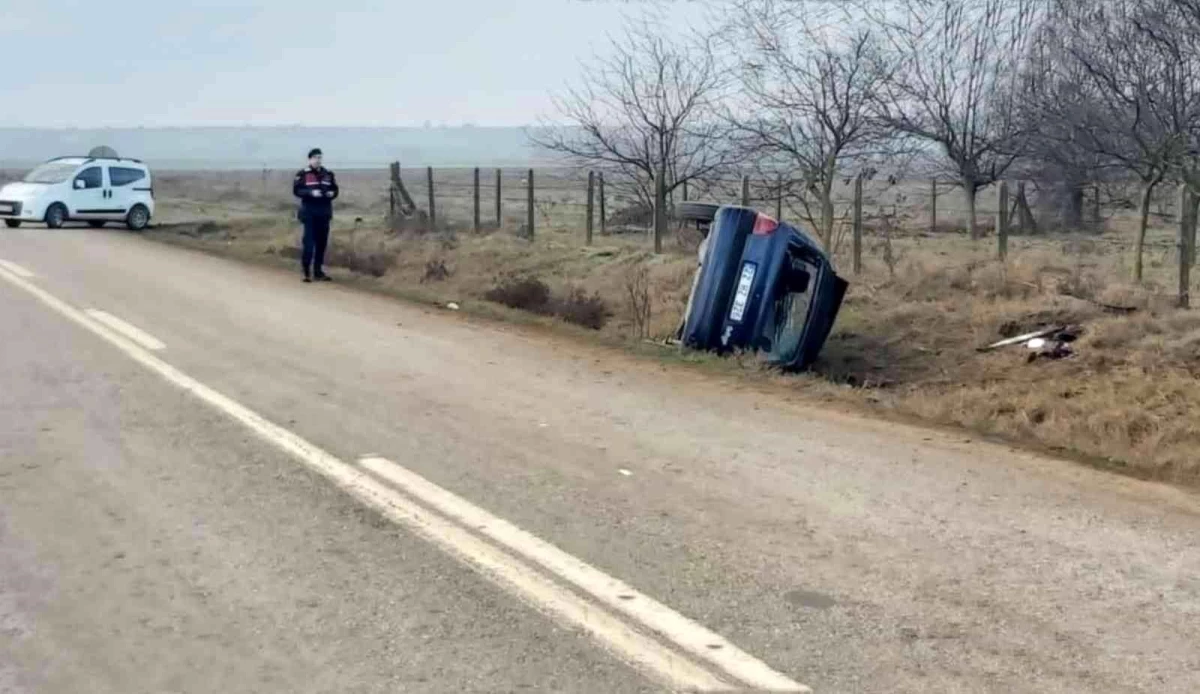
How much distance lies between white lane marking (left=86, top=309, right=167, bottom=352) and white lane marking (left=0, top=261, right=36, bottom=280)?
173 inches

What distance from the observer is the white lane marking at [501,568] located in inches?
169

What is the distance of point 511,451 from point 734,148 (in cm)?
1598

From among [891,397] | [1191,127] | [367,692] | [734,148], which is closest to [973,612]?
[367,692]

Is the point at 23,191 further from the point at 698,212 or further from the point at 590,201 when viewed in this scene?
the point at 698,212

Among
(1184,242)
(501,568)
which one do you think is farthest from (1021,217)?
(501,568)

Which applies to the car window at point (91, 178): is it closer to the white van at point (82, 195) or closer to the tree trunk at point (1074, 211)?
the white van at point (82, 195)

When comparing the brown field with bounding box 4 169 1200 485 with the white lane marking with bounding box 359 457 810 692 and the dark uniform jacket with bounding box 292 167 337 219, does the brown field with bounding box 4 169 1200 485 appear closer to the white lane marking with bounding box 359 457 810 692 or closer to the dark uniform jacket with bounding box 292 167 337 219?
the dark uniform jacket with bounding box 292 167 337 219

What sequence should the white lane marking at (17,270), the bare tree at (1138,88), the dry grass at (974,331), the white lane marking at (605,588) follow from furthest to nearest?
the white lane marking at (17,270)
the bare tree at (1138,88)
the dry grass at (974,331)
the white lane marking at (605,588)

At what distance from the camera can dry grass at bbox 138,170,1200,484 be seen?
8602 mm

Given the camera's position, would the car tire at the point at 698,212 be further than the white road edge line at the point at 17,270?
No

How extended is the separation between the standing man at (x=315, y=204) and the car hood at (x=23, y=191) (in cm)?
1614

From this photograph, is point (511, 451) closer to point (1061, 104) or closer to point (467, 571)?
point (467, 571)

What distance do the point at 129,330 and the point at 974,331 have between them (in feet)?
24.5

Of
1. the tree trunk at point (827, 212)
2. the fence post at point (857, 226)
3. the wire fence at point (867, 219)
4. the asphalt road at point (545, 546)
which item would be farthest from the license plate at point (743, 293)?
the tree trunk at point (827, 212)
